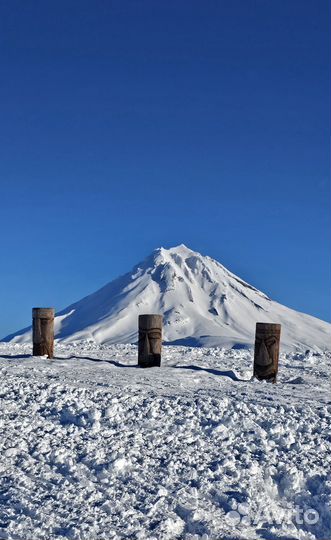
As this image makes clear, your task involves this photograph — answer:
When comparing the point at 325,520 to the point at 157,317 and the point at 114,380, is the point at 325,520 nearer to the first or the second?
the point at 114,380

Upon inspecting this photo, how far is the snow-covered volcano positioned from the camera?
42844 millimetres

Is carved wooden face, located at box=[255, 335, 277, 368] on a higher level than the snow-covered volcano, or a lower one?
lower

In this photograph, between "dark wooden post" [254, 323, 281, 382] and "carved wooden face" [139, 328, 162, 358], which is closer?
"dark wooden post" [254, 323, 281, 382]

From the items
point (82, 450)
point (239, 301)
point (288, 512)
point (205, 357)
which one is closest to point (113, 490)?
point (82, 450)

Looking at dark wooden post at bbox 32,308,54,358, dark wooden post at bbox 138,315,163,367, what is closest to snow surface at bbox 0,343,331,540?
dark wooden post at bbox 138,315,163,367

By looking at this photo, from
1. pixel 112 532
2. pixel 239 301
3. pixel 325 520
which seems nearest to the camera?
pixel 112 532

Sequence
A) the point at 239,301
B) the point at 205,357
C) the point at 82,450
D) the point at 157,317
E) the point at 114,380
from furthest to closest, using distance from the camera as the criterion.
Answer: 1. the point at 239,301
2. the point at 205,357
3. the point at 157,317
4. the point at 114,380
5. the point at 82,450

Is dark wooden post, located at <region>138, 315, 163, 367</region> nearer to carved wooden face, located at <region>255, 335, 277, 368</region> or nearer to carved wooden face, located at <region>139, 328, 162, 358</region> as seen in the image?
carved wooden face, located at <region>139, 328, 162, 358</region>

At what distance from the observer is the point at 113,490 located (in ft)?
16.4

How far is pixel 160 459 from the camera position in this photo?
219 inches

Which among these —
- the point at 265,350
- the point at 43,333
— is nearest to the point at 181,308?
the point at 43,333

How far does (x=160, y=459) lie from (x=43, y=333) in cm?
612

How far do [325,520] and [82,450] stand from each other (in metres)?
2.32

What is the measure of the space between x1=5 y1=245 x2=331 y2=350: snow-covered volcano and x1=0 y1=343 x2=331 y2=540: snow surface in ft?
104
